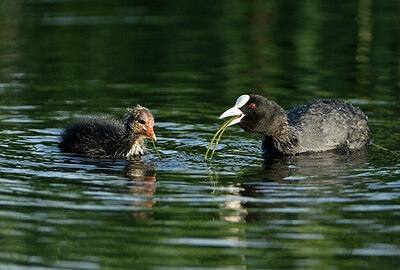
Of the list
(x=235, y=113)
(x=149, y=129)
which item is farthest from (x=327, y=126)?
(x=149, y=129)

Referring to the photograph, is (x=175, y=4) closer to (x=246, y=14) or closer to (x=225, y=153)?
(x=246, y=14)

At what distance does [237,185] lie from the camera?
8.59 metres

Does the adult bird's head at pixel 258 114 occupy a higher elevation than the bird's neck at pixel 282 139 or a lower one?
higher

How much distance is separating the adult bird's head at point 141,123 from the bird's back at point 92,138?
9.6 inches

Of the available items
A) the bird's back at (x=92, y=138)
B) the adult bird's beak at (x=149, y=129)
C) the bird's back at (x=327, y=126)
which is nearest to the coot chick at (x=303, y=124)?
the bird's back at (x=327, y=126)

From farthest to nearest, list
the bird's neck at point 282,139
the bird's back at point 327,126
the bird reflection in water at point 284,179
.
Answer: the bird's back at point 327,126
the bird's neck at point 282,139
the bird reflection in water at point 284,179

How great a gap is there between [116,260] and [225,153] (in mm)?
4143

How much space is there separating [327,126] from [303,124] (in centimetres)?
35

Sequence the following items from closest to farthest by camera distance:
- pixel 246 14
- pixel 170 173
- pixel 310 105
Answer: pixel 170 173, pixel 310 105, pixel 246 14

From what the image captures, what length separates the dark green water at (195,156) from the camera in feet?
21.7

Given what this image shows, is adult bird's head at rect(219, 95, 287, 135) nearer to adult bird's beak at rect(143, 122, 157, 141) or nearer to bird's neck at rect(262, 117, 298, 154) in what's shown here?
bird's neck at rect(262, 117, 298, 154)

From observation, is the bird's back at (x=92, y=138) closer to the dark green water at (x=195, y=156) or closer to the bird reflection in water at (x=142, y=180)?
the dark green water at (x=195, y=156)

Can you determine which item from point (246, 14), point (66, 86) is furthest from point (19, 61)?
point (246, 14)

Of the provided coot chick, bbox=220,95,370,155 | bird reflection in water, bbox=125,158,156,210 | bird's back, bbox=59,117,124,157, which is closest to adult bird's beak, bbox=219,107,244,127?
coot chick, bbox=220,95,370,155
